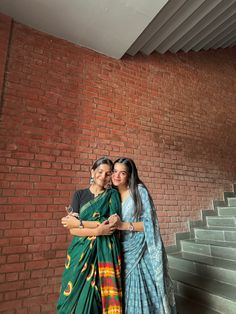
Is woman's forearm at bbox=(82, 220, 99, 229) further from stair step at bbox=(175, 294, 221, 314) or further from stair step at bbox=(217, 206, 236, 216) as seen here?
stair step at bbox=(217, 206, 236, 216)

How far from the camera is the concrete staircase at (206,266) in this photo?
202 centimetres

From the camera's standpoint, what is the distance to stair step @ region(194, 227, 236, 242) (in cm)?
270

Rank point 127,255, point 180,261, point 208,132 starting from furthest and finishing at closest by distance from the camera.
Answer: point 208,132, point 180,261, point 127,255

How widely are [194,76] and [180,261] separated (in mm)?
3118

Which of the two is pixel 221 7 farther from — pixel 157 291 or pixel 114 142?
pixel 157 291

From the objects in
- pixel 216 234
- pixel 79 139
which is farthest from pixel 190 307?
pixel 79 139

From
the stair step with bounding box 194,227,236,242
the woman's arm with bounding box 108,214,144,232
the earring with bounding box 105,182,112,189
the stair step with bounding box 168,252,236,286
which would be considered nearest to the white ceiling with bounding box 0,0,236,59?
the earring with bounding box 105,182,112,189

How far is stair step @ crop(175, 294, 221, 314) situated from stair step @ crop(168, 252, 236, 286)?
1.18 ft

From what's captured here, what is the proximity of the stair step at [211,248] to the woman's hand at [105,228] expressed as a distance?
1926 mm

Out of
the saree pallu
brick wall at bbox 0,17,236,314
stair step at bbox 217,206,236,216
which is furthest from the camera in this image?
stair step at bbox 217,206,236,216

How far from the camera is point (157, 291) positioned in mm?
1264

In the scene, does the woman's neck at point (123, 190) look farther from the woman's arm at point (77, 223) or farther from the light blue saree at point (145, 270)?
the woman's arm at point (77, 223)

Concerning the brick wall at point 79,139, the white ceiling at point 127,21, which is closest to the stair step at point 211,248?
the brick wall at point 79,139

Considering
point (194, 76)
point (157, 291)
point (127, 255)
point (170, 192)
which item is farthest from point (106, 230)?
point (194, 76)
